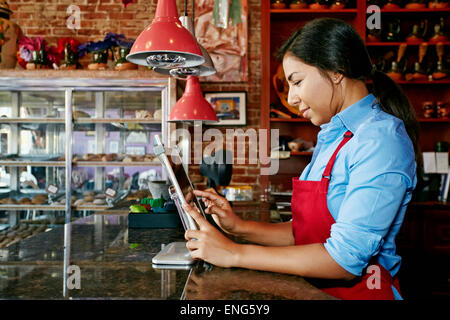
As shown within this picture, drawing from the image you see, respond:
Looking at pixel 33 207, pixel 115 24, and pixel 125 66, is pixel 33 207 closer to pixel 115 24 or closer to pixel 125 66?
pixel 125 66

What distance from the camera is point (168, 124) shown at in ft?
12.8

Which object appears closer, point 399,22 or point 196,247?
point 196,247

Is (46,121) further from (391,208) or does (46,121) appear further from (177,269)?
(391,208)

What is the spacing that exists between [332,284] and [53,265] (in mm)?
761

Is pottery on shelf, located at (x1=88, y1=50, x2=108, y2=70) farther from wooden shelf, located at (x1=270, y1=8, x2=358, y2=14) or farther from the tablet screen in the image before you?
the tablet screen

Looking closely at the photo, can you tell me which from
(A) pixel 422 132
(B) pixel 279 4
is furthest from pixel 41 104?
(A) pixel 422 132

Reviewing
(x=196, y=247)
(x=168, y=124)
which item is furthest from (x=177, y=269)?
(x=168, y=124)

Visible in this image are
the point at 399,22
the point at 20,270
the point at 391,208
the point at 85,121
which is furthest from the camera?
the point at 85,121

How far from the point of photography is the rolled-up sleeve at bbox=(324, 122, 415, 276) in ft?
2.93

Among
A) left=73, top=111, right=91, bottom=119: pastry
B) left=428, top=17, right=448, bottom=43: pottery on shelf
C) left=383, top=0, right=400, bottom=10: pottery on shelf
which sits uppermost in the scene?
left=383, top=0, right=400, bottom=10: pottery on shelf

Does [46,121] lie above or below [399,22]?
below

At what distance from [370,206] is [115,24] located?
414 centimetres

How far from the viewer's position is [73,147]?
4.20m

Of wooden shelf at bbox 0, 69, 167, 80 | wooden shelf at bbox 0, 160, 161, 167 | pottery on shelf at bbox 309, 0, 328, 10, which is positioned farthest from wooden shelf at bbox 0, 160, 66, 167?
pottery on shelf at bbox 309, 0, 328, 10
